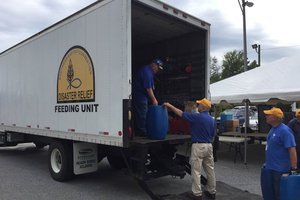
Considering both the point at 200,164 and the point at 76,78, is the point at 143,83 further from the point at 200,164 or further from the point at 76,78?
the point at 200,164

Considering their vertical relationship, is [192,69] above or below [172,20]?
below

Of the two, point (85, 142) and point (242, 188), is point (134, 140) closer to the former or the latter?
point (85, 142)

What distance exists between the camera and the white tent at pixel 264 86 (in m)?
10.2

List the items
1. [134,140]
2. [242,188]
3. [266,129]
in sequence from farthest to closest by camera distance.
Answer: [266,129]
[242,188]
[134,140]

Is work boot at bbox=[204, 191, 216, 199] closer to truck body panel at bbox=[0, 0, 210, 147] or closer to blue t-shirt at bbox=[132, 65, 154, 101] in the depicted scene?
truck body panel at bbox=[0, 0, 210, 147]

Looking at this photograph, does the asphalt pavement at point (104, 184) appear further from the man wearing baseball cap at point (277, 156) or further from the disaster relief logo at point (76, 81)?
the disaster relief logo at point (76, 81)

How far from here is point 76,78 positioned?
7332mm

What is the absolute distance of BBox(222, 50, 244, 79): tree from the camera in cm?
5691

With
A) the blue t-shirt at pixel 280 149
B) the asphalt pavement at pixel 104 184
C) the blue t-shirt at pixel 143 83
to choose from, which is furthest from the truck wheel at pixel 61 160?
the blue t-shirt at pixel 280 149

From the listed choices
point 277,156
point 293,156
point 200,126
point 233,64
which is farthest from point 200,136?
point 233,64

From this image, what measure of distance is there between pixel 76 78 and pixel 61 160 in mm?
1808

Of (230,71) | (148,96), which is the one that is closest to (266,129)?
(148,96)

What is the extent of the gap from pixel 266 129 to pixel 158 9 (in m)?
9.37

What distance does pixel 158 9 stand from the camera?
654 centimetres
